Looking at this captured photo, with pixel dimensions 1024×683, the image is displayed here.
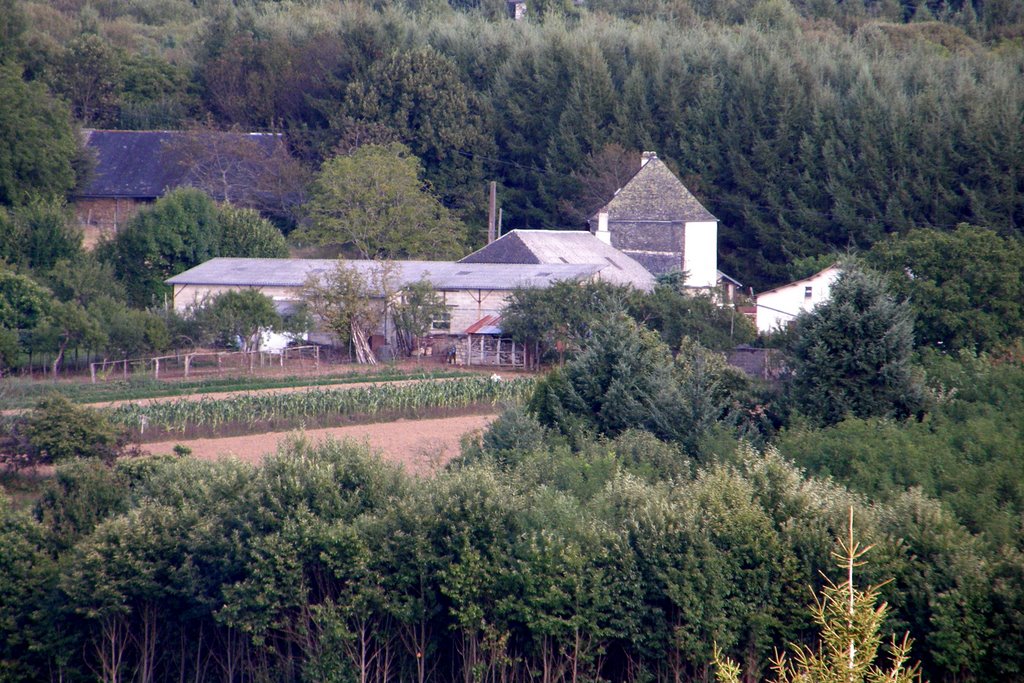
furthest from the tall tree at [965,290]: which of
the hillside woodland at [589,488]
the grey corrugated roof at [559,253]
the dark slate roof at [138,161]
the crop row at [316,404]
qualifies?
the dark slate roof at [138,161]

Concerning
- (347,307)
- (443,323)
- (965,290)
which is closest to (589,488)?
(965,290)

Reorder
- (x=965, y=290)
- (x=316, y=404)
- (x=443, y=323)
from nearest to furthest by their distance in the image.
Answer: (x=965, y=290)
(x=316, y=404)
(x=443, y=323)

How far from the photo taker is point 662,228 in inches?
1874

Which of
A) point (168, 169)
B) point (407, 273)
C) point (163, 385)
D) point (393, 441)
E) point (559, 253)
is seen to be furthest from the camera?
point (168, 169)

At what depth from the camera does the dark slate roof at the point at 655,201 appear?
156 feet

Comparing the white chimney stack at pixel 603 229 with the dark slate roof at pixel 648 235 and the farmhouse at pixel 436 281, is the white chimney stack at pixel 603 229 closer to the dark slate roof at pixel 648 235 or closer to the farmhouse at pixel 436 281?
the dark slate roof at pixel 648 235

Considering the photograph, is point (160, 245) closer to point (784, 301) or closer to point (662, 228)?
point (662, 228)

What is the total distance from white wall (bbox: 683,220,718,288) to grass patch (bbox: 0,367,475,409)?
1730 cm

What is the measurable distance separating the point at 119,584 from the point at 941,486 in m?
11.4

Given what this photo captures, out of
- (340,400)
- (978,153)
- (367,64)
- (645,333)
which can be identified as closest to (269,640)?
(645,333)

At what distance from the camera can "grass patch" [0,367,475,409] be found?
26.9 m

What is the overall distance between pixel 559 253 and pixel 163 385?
729 inches

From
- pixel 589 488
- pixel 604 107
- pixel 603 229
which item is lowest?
pixel 589 488

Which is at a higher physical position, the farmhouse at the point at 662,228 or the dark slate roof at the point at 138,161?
the dark slate roof at the point at 138,161
